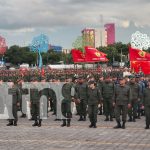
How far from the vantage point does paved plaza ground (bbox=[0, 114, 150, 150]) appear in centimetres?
1302

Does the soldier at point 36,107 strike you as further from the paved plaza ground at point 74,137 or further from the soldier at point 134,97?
the soldier at point 134,97

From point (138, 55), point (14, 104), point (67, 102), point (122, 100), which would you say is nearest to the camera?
point (122, 100)

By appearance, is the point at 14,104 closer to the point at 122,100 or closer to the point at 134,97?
the point at 122,100

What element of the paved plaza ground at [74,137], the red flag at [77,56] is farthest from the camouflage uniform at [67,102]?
the red flag at [77,56]

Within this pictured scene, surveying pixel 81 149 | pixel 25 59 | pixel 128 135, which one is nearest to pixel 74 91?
pixel 128 135

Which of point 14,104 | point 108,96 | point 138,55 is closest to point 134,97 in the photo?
point 108,96

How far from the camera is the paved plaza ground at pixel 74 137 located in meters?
Answer: 13.0

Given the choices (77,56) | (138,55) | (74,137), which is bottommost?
(74,137)

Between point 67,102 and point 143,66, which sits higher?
point 143,66

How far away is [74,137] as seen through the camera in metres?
14.9

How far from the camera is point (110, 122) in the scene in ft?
64.1

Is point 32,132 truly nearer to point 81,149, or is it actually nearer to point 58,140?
point 58,140

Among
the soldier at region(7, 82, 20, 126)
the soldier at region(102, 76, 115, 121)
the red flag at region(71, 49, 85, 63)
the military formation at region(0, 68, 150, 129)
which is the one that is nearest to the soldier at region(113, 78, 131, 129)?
the military formation at region(0, 68, 150, 129)

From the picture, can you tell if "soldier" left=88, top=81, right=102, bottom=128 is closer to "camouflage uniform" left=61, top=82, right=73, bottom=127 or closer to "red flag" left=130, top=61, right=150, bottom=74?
"camouflage uniform" left=61, top=82, right=73, bottom=127
